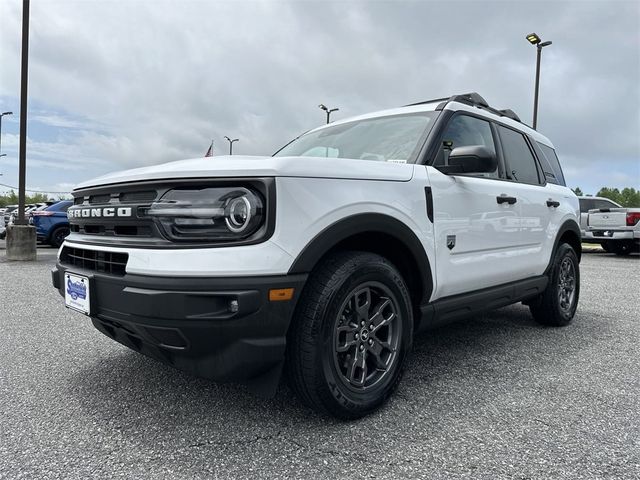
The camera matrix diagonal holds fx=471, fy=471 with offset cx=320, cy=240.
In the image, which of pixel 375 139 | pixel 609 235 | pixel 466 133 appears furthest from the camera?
pixel 609 235

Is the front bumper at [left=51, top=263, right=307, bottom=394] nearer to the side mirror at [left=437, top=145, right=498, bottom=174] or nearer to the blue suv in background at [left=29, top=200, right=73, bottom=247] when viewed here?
the side mirror at [left=437, top=145, right=498, bottom=174]

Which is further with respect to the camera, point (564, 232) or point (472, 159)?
point (564, 232)

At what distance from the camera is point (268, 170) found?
1941 mm

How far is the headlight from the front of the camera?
76.0 inches

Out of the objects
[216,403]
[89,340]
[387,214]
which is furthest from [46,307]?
[387,214]

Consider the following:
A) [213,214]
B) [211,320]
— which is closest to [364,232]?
[213,214]

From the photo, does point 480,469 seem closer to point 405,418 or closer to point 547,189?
point 405,418

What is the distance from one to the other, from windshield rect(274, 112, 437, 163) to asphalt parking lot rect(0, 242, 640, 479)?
1.40m

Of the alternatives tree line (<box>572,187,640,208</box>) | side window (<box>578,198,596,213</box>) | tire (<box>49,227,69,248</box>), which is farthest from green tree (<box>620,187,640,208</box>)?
tire (<box>49,227,69,248</box>)

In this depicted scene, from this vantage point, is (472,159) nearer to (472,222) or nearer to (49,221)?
(472,222)

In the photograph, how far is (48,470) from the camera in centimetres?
186

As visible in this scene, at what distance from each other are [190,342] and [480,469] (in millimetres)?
1273

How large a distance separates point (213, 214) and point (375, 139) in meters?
1.53

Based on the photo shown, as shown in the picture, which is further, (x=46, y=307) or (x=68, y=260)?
(x=46, y=307)
